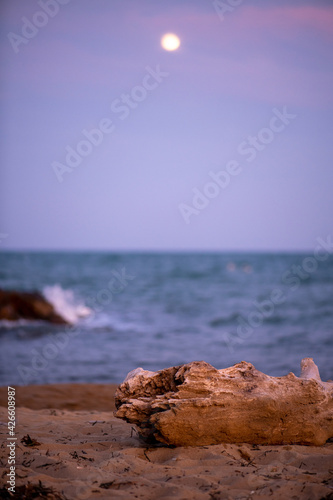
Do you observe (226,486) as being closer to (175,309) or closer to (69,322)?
(69,322)

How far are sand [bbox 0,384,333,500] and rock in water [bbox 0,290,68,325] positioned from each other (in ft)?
36.0

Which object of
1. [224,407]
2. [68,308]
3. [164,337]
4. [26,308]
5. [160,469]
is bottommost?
[160,469]

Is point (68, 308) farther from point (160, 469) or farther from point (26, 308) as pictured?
point (160, 469)

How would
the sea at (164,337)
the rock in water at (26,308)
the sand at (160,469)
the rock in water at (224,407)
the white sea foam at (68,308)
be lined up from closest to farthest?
1. the sand at (160,469)
2. the rock in water at (224,407)
3. the sea at (164,337)
4. the rock in water at (26,308)
5. the white sea foam at (68,308)

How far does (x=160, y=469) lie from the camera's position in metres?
3.05

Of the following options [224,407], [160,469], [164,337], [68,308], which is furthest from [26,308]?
[160,469]

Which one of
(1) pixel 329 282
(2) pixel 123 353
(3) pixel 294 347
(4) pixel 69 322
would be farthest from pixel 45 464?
(1) pixel 329 282

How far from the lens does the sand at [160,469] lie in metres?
2.67

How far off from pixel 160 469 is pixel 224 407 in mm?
687

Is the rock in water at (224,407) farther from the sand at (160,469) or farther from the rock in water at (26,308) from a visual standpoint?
the rock in water at (26,308)

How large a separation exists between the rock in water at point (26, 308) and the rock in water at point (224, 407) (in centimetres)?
1167

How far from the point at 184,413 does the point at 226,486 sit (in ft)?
2.29

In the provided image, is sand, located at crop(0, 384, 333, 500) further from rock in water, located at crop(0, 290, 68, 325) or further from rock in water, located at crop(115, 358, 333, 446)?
rock in water, located at crop(0, 290, 68, 325)

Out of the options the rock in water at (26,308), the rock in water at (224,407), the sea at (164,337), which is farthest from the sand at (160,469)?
the rock in water at (26,308)
